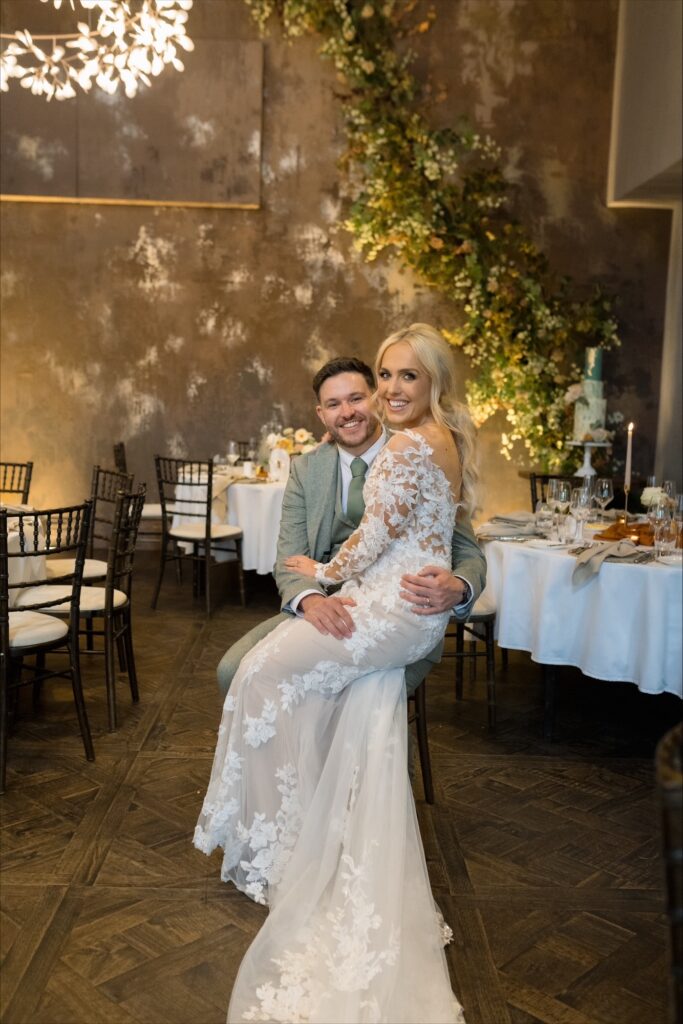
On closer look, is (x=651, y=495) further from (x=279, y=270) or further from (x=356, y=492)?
(x=279, y=270)

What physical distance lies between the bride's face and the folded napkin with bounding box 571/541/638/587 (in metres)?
1.29

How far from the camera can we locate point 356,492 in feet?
9.85

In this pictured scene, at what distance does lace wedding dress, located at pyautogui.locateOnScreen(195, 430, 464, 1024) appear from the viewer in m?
2.19

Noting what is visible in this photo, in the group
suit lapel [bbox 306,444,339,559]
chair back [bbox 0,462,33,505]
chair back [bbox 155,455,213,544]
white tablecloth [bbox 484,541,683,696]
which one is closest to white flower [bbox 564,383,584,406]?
chair back [bbox 155,455,213,544]

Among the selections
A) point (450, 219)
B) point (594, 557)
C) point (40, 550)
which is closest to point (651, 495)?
point (594, 557)

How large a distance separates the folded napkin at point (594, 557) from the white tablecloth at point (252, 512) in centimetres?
288

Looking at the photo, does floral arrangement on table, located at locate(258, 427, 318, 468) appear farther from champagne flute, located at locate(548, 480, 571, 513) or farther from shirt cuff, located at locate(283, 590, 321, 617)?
shirt cuff, located at locate(283, 590, 321, 617)

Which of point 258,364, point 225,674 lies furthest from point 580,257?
point 225,674

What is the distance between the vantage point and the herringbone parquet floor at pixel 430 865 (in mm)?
2234

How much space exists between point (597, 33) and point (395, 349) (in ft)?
23.3

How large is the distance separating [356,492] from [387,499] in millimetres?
451

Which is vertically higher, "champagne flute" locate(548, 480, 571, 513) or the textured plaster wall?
the textured plaster wall

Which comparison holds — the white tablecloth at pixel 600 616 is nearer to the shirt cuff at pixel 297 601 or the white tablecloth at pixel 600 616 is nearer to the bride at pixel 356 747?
the bride at pixel 356 747

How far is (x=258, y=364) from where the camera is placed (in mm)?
8594
